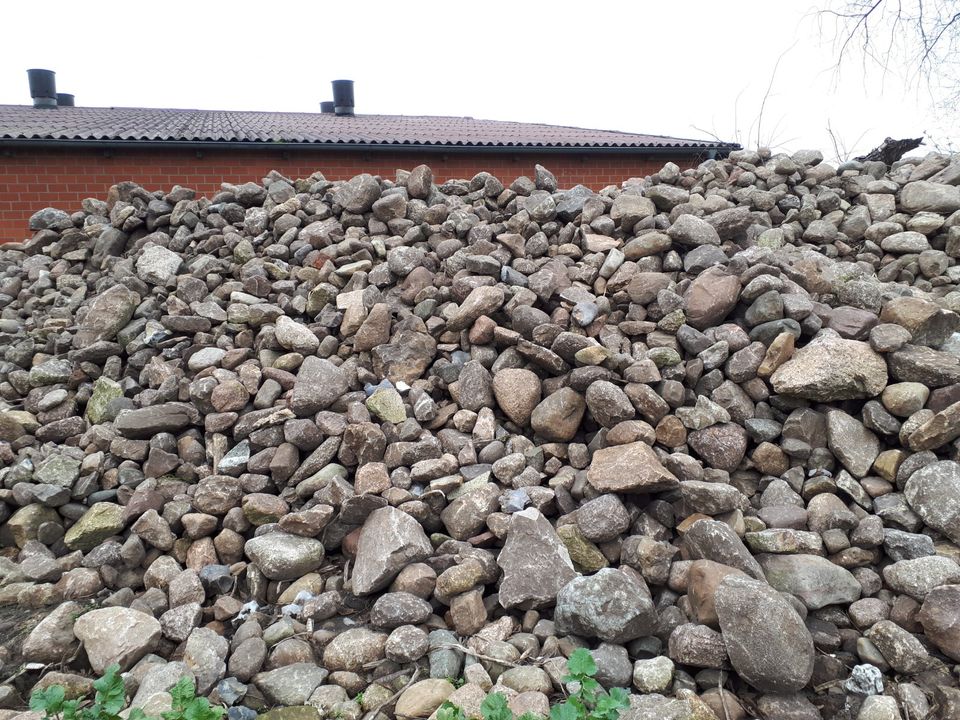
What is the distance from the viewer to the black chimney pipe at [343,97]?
13.0 metres

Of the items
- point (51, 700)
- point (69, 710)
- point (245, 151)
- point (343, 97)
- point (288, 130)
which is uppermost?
point (343, 97)

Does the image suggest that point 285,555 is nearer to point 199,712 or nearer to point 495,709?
point 199,712

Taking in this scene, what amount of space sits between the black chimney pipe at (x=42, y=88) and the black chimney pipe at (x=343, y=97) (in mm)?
5324

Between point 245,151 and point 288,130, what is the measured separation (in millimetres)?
1326

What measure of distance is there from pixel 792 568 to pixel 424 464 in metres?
1.58

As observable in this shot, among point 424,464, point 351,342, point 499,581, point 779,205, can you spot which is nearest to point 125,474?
point 351,342

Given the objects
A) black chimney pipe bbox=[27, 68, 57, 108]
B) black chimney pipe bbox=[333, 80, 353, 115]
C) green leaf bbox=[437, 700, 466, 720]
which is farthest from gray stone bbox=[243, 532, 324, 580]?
black chimney pipe bbox=[27, 68, 57, 108]

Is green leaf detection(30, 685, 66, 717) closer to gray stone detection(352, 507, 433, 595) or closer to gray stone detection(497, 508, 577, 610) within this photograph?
gray stone detection(352, 507, 433, 595)

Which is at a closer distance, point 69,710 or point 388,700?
point 69,710

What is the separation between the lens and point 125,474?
10.5ft

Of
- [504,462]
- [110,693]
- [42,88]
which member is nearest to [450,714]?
[110,693]

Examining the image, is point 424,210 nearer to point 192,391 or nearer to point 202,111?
point 192,391

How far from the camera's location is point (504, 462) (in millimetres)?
2902

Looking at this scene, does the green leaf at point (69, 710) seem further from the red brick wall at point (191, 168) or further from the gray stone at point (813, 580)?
the red brick wall at point (191, 168)
